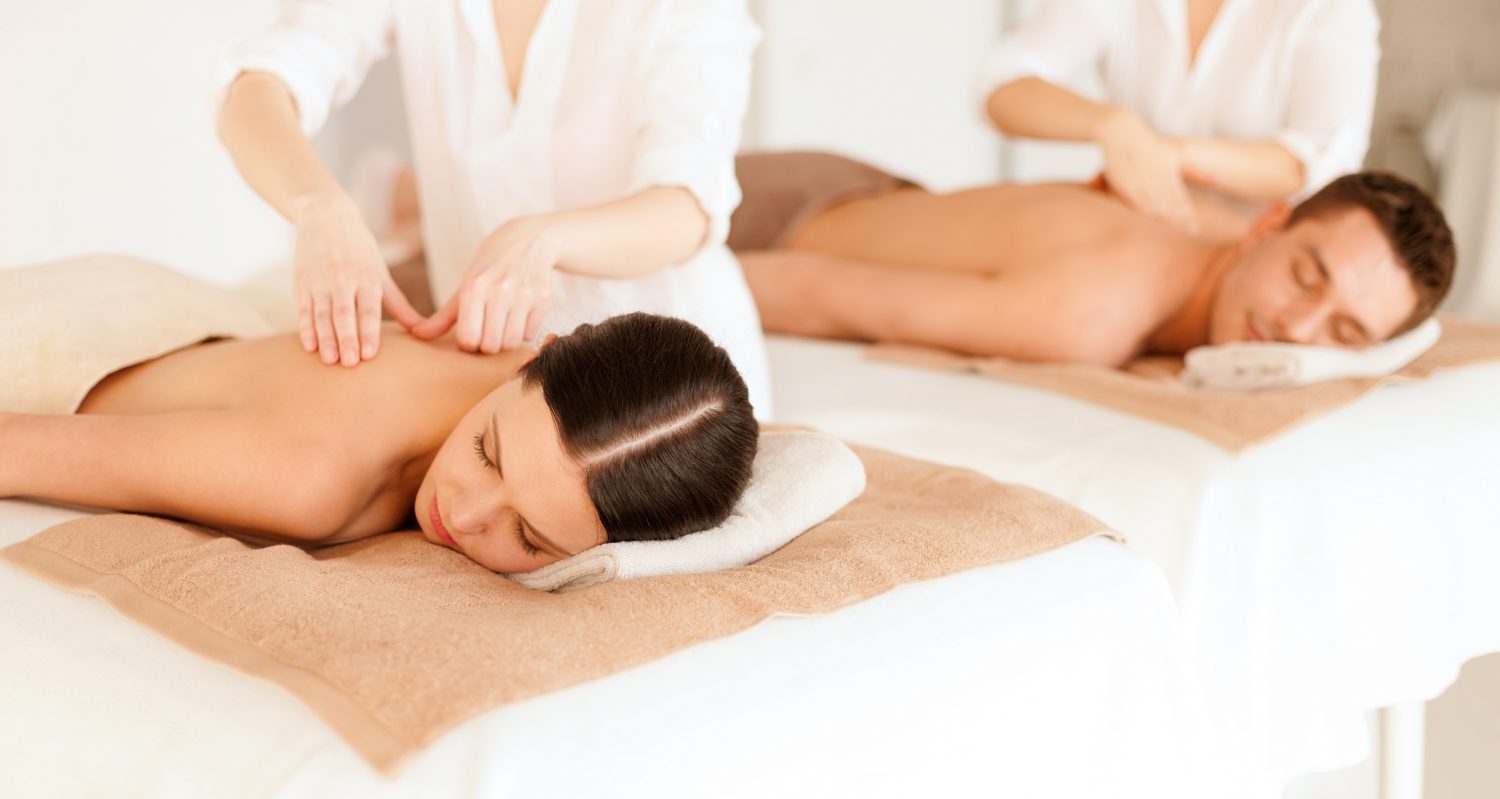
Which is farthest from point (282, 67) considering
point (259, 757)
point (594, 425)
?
point (259, 757)

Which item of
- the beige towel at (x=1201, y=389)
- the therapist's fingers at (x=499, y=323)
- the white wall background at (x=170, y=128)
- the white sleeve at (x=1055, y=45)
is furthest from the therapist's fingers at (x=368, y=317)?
the white sleeve at (x=1055, y=45)

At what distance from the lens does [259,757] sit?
847 millimetres

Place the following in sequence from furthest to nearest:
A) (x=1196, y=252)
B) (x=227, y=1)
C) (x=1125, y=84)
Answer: (x=227, y=1) < (x=1125, y=84) < (x=1196, y=252)

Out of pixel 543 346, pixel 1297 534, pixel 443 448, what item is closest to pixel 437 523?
pixel 443 448

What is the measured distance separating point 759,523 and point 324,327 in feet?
1.50

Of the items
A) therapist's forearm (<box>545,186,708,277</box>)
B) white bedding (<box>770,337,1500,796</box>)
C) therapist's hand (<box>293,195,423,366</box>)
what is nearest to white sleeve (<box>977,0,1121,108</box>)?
white bedding (<box>770,337,1500,796</box>)

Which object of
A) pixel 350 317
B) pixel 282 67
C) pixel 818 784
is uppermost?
pixel 282 67

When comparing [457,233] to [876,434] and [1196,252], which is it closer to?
[876,434]

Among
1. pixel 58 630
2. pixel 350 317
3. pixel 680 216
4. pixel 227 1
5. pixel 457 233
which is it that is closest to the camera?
pixel 58 630

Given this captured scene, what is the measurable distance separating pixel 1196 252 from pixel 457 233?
1186 mm

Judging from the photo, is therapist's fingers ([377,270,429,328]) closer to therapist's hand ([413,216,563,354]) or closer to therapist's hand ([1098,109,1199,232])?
therapist's hand ([413,216,563,354])

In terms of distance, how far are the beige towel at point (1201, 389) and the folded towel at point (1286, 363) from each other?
0.02m

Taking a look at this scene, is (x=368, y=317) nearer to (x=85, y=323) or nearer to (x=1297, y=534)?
(x=85, y=323)

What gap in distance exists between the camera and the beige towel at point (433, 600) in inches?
33.9
